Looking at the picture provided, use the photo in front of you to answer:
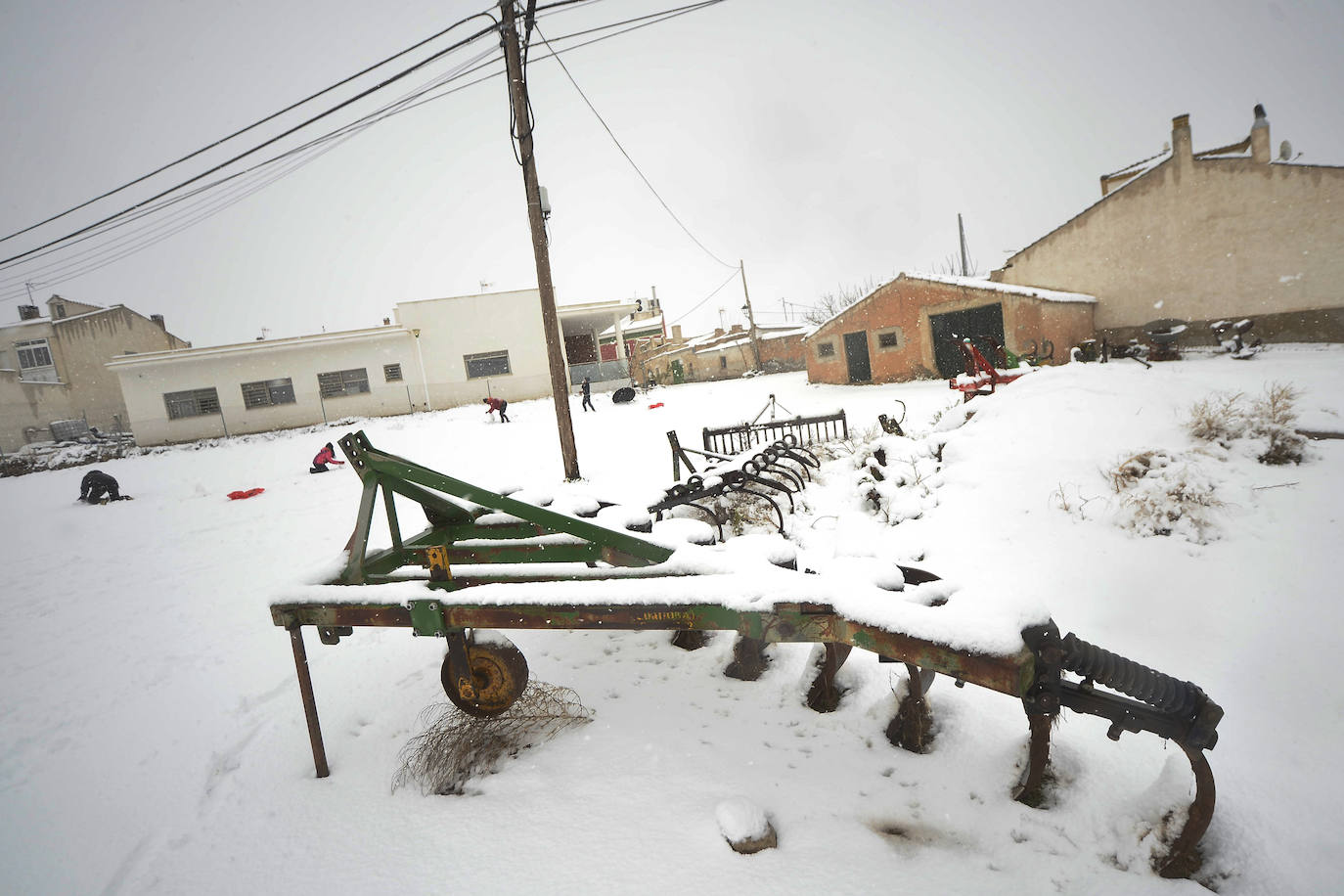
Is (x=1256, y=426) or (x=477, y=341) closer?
(x=1256, y=426)

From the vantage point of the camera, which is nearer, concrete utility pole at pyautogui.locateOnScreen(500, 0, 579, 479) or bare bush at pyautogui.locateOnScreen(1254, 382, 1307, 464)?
bare bush at pyautogui.locateOnScreen(1254, 382, 1307, 464)

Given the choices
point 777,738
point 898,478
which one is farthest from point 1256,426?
point 777,738

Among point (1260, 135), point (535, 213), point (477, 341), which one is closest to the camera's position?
point (535, 213)

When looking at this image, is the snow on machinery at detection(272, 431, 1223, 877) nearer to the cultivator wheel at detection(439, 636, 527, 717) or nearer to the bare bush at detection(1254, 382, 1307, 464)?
the cultivator wheel at detection(439, 636, 527, 717)

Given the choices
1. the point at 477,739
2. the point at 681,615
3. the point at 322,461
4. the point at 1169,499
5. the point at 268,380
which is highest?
the point at 268,380

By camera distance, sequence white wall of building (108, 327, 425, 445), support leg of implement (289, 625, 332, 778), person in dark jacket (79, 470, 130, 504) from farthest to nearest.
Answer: white wall of building (108, 327, 425, 445), person in dark jacket (79, 470, 130, 504), support leg of implement (289, 625, 332, 778)

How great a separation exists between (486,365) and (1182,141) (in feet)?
83.4

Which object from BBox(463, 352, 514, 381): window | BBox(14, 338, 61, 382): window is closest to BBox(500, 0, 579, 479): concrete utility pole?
BBox(463, 352, 514, 381): window

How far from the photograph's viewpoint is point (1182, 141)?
15.5 m

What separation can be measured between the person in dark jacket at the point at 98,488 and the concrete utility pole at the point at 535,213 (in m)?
9.84

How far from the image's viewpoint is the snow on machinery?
1.51m

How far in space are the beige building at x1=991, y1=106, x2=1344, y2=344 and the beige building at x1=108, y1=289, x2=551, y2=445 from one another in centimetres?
2037

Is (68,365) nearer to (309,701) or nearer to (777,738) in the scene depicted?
(309,701)

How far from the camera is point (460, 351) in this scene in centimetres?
→ 2284
